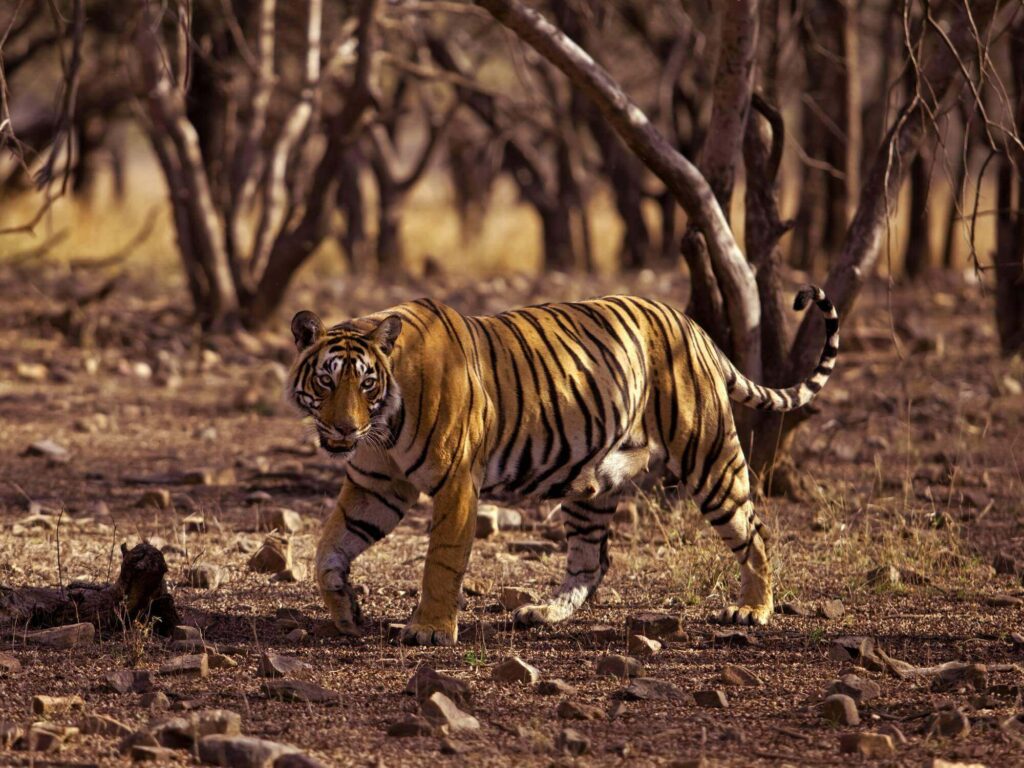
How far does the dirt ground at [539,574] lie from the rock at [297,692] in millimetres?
53

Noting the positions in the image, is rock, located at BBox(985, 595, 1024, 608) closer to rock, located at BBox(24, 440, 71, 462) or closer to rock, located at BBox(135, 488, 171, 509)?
rock, located at BBox(135, 488, 171, 509)

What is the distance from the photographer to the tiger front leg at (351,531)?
522 centimetres

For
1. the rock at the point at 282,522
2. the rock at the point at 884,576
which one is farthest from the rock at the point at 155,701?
the rock at the point at 884,576

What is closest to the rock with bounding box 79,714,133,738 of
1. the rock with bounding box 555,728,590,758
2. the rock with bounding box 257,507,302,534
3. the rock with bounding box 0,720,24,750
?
the rock with bounding box 0,720,24,750

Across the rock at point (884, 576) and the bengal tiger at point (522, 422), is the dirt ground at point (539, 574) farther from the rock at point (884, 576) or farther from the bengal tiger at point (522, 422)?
the bengal tiger at point (522, 422)

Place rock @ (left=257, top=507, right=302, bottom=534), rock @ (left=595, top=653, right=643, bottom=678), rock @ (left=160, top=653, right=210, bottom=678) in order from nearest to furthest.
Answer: rock @ (left=160, top=653, right=210, bottom=678) → rock @ (left=595, top=653, right=643, bottom=678) → rock @ (left=257, top=507, right=302, bottom=534)

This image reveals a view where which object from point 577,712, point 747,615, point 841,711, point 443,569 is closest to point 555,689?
point 577,712

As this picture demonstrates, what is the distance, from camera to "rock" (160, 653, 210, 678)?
4.65 meters

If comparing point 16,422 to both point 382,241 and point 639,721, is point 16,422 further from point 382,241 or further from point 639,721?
point 382,241

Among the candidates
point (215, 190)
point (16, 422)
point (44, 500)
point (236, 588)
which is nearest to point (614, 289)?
point (215, 190)

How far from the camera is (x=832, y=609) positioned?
565cm

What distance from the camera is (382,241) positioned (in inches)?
733

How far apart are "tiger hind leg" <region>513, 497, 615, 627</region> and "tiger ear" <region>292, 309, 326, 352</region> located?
1355mm

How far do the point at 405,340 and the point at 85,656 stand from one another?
144cm
